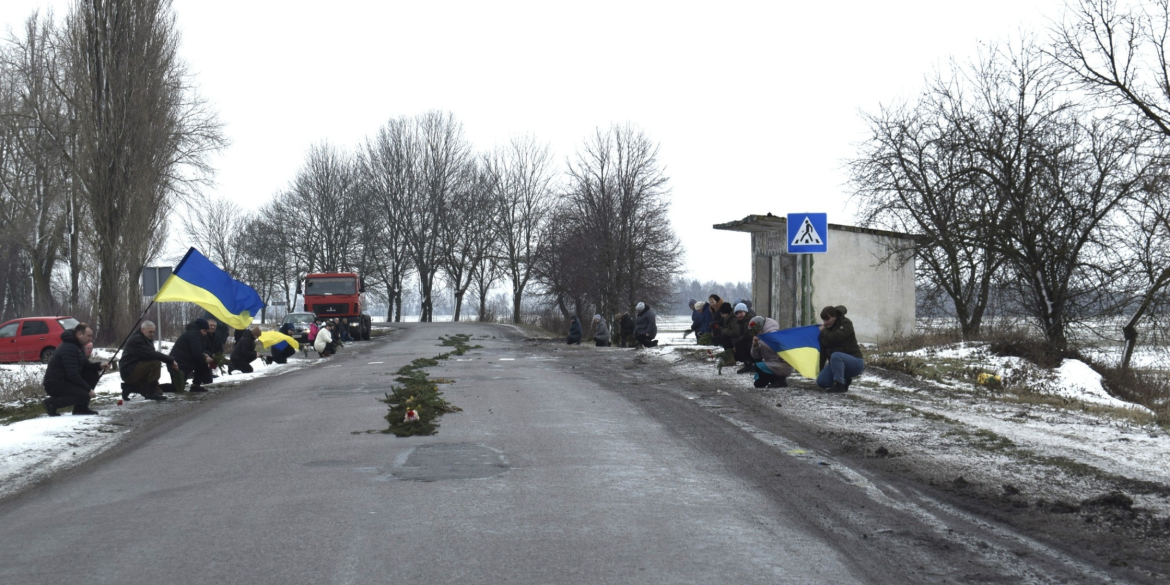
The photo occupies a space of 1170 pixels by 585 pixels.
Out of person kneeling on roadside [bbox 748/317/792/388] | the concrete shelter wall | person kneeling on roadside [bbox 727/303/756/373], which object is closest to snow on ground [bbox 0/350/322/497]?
person kneeling on roadside [bbox 748/317/792/388]

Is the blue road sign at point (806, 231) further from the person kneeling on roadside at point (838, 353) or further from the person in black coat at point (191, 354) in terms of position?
the person in black coat at point (191, 354)

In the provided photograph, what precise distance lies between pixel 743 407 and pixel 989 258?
1228 cm

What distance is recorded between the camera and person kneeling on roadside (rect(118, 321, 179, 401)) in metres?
15.7

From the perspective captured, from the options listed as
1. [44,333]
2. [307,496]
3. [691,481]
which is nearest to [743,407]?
[691,481]

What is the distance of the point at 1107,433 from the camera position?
31.9 feet

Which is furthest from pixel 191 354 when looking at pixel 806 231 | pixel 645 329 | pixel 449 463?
pixel 645 329

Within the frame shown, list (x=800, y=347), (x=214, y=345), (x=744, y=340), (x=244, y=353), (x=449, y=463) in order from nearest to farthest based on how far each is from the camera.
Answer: (x=449, y=463) → (x=800, y=347) → (x=744, y=340) → (x=214, y=345) → (x=244, y=353)

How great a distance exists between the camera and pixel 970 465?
8.62 metres

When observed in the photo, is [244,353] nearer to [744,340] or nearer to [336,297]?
[744,340]

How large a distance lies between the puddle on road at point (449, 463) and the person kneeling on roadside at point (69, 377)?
234 inches

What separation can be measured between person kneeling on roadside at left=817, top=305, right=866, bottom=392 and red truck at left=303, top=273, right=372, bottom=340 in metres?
31.8

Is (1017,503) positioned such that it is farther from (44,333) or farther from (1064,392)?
(44,333)

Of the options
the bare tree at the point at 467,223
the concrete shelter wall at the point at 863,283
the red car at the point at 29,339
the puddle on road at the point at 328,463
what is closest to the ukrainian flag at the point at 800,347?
the puddle on road at the point at 328,463

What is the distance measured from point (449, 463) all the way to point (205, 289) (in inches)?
403
